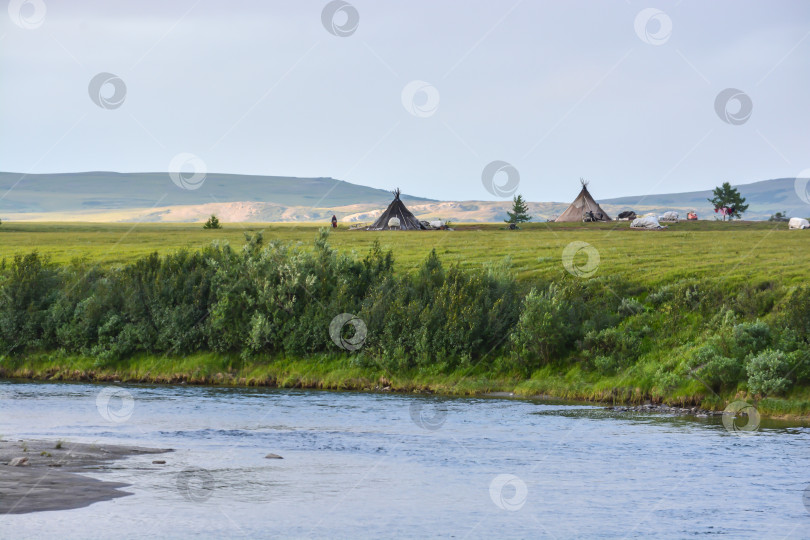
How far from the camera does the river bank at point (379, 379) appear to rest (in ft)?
147

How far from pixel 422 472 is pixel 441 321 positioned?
2706 centimetres

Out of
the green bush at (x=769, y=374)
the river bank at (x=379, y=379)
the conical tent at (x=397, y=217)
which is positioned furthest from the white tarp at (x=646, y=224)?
the green bush at (x=769, y=374)

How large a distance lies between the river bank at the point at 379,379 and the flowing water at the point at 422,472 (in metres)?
3.71

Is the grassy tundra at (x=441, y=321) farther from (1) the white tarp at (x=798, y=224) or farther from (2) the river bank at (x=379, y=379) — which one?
(1) the white tarp at (x=798, y=224)

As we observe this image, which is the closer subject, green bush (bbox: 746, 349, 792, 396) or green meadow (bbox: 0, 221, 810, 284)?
green bush (bbox: 746, 349, 792, 396)

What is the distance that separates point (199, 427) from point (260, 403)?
353 inches

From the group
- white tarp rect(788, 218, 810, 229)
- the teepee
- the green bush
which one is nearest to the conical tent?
the teepee

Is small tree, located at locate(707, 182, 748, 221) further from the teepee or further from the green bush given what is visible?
the green bush

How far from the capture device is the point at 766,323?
47688 millimetres

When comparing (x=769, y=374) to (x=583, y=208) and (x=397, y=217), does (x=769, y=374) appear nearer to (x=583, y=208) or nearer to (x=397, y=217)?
(x=397, y=217)

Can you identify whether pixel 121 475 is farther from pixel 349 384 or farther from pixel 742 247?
pixel 742 247

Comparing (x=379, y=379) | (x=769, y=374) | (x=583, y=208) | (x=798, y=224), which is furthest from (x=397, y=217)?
(x=769, y=374)

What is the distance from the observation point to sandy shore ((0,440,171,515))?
22.2m

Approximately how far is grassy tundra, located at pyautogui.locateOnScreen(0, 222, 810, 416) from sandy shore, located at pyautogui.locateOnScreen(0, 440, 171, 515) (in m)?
24.8
